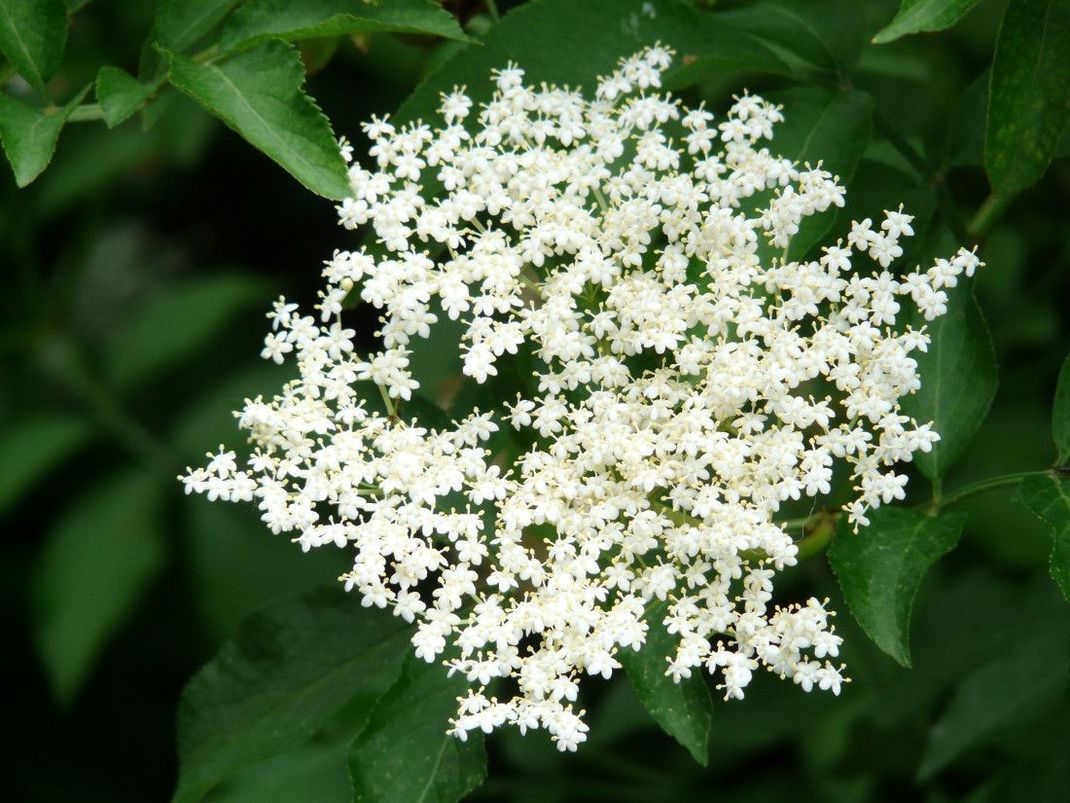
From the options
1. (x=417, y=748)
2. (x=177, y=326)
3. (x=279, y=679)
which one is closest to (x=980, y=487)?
(x=417, y=748)

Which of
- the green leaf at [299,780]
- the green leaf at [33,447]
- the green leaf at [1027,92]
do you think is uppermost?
the green leaf at [1027,92]

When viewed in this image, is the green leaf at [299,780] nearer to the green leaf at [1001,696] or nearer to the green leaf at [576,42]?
the green leaf at [1001,696]

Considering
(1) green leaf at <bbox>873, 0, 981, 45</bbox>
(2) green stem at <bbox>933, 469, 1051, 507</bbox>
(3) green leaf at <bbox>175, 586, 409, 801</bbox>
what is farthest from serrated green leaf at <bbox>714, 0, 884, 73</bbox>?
(3) green leaf at <bbox>175, 586, 409, 801</bbox>

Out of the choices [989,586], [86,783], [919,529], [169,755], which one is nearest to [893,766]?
[989,586]

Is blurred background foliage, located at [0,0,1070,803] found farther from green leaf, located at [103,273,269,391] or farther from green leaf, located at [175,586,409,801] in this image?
green leaf, located at [175,586,409,801]

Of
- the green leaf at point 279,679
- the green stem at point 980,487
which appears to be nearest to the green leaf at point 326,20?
the green leaf at point 279,679
